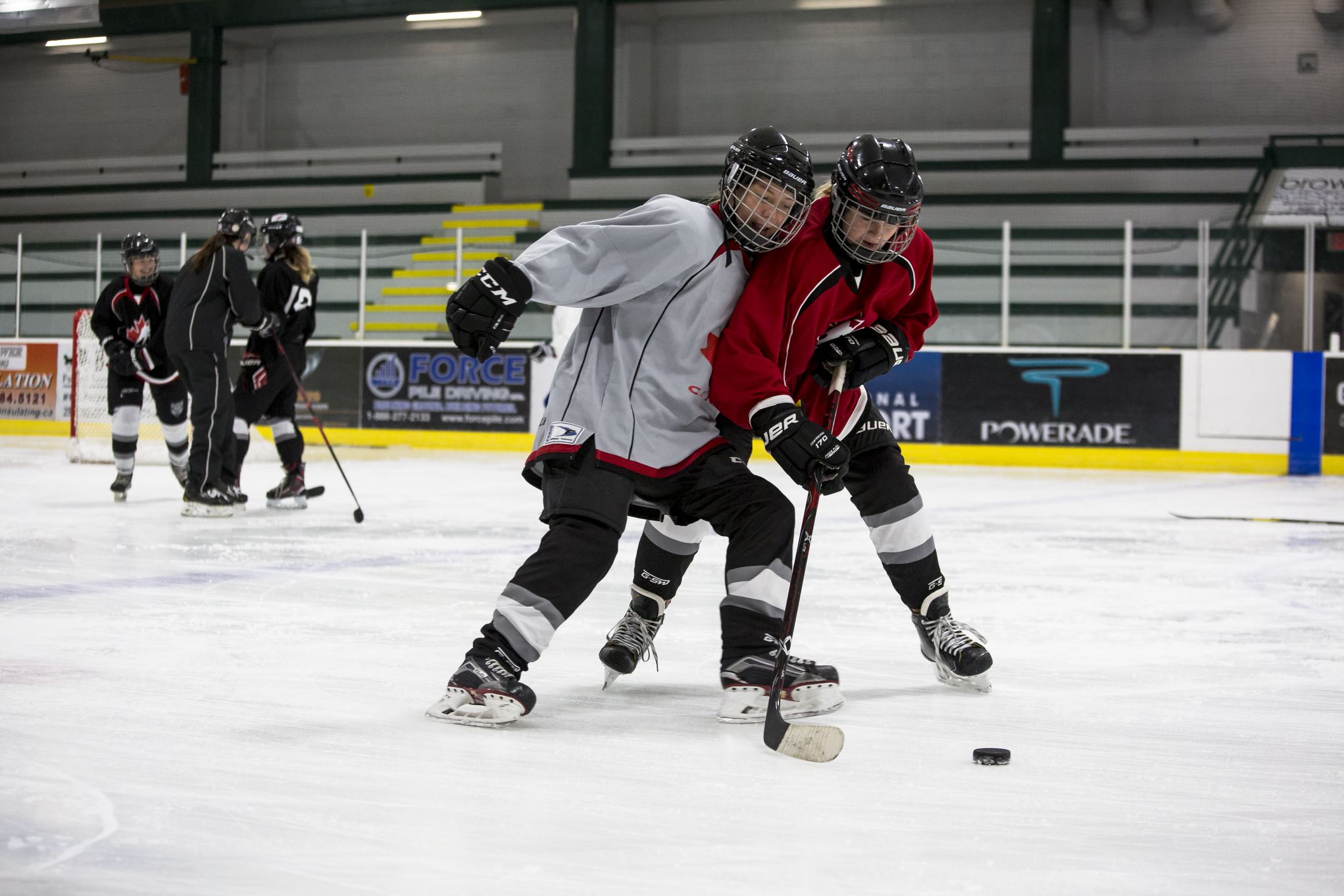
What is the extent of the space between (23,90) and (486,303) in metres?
19.2

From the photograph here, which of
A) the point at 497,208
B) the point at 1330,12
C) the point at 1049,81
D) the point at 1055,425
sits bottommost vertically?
the point at 1055,425

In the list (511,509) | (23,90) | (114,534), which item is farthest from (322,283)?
(23,90)

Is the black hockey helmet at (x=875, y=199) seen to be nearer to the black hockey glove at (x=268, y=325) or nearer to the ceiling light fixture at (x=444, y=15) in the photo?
the black hockey glove at (x=268, y=325)

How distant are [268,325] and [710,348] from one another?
381cm

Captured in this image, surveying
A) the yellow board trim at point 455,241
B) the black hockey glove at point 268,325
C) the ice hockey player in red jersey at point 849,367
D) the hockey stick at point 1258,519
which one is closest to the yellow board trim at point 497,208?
the yellow board trim at point 455,241

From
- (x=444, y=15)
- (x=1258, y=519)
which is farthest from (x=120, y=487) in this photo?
(x=444, y=15)

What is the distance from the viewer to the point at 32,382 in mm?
11172

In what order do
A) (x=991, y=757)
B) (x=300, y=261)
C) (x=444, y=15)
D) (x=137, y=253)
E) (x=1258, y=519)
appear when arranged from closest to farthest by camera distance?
(x=991, y=757), (x=1258, y=519), (x=300, y=261), (x=137, y=253), (x=444, y=15)

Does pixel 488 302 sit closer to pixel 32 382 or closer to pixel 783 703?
pixel 783 703

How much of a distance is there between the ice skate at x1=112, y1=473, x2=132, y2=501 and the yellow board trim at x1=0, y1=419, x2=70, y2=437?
5520 millimetres

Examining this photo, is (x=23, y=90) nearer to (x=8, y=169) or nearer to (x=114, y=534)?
(x=8, y=169)

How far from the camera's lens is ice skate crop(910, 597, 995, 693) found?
2.40 m

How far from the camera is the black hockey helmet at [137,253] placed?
5.90 metres

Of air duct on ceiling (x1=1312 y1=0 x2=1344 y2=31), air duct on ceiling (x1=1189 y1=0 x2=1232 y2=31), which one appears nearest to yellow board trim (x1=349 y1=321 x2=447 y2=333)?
air duct on ceiling (x1=1189 y1=0 x2=1232 y2=31)
